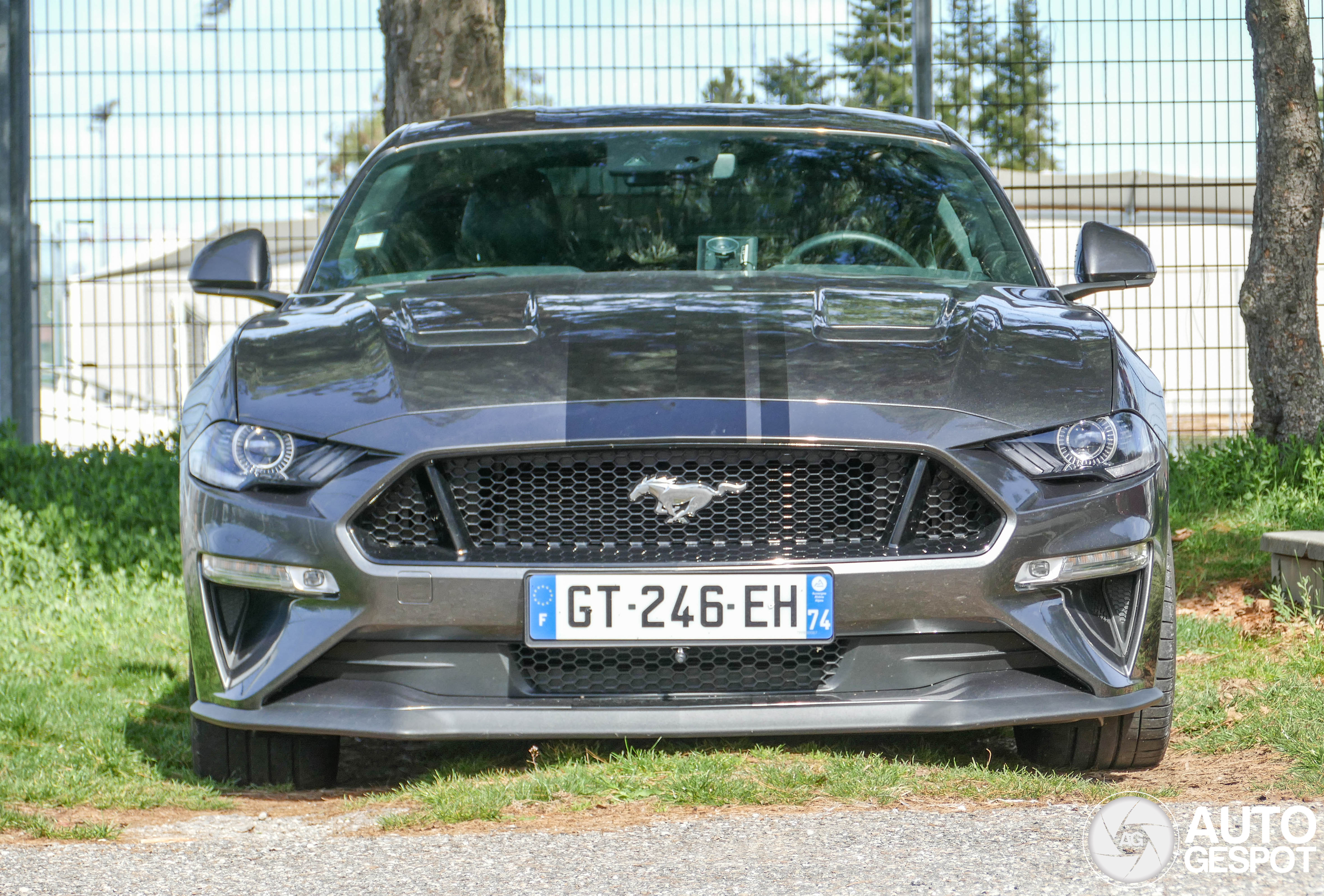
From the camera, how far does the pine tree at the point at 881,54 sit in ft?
25.9

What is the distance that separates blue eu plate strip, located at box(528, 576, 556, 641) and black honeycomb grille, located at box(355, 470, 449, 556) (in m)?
0.21

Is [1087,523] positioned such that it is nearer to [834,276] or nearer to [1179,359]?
[834,276]

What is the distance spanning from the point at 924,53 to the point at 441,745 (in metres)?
5.42

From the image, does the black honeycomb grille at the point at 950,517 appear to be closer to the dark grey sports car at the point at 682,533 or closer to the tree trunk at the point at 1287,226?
the dark grey sports car at the point at 682,533

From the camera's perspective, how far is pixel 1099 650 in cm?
277

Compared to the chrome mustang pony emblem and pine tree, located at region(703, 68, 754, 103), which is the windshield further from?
pine tree, located at region(703, 68, 754, 103)

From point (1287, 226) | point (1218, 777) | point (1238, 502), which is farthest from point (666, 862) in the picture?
point (1287, 226)

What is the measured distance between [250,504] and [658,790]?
37.8 inches

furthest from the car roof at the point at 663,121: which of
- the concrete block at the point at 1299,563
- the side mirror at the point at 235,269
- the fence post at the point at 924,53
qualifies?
the fence post at the point at 924,53

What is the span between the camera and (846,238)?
3984 mm

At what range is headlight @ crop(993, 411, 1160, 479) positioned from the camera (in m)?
2.73

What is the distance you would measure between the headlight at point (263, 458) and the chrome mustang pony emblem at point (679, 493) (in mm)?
542

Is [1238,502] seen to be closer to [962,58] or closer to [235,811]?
[962,58]

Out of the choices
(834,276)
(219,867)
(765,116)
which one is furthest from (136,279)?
(219,867)
